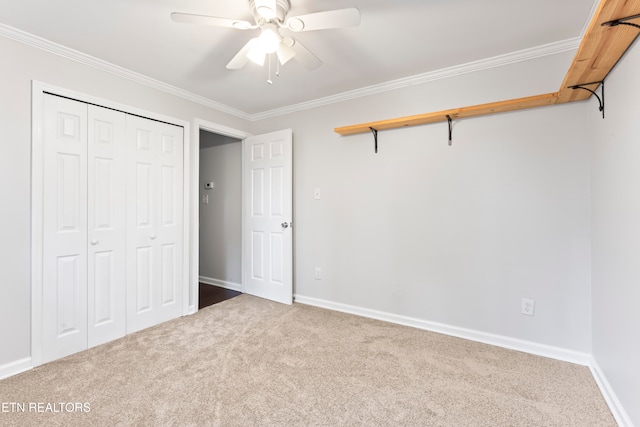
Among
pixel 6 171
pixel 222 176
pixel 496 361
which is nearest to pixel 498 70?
pixel 496 361

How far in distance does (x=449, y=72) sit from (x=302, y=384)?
2696 mm

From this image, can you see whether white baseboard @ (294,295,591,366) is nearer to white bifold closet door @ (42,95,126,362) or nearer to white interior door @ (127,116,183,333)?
white interior door @ (127,116,183,333)

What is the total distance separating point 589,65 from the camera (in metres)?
1.57

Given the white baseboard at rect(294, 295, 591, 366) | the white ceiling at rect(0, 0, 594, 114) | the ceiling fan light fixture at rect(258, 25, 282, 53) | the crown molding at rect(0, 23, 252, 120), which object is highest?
the white ceiling at rect(0, 0, 594, 114)

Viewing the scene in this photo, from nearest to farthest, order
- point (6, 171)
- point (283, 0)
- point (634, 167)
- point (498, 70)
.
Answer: point (634, 167)
point (283, 0)
point (6, 171)
point (498, 70)

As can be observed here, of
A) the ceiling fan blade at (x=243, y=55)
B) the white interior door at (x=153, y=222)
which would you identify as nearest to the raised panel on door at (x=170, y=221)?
the white interior door at (x=153, y=222)

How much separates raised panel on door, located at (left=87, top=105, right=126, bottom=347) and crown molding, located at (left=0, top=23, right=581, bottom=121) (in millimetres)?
371

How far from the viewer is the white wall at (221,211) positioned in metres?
3.91

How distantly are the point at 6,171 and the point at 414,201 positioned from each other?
10.0 feet

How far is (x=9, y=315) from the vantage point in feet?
6.28

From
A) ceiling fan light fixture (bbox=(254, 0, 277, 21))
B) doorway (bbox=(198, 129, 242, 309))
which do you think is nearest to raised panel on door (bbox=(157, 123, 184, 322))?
doorway (bbox=(198, 129, 242, 309))

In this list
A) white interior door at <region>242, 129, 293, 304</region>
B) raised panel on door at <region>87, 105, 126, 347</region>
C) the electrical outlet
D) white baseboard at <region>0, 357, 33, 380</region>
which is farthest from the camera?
white interior door at <region>242, 129, 293, 304</region>

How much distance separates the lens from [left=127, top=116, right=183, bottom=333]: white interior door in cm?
256

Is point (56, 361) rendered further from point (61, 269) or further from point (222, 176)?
point (222, 176)
